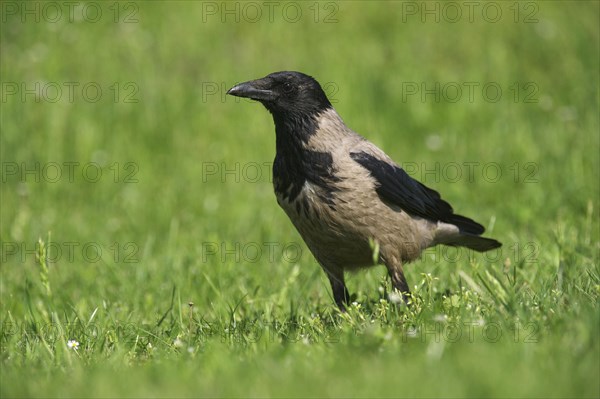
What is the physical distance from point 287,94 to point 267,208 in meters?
3.31

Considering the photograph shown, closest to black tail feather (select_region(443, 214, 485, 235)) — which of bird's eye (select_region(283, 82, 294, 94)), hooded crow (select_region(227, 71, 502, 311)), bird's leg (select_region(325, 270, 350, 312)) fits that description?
hooded crow (select_region(227, 71, 502, 311))

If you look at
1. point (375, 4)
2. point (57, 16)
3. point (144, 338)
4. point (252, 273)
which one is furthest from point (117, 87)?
point (144, 338)


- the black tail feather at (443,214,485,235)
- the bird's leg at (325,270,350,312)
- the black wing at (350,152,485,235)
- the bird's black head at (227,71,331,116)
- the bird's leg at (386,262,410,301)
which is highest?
the bird's black head at (227,71,331,116)

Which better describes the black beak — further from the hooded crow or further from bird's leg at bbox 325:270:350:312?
bird's leg at bbox 325:270:350:312

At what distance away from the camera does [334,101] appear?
10.3 m

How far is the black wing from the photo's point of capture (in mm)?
5551

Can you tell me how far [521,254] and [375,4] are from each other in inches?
246

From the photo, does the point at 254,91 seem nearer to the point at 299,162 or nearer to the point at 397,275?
the point at 299,162

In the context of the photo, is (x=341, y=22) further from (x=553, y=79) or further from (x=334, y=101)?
(x=553, y=79)

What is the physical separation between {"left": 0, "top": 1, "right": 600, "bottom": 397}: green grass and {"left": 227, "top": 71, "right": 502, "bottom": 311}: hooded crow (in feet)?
1.00

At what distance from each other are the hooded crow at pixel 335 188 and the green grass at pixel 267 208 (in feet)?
1.00

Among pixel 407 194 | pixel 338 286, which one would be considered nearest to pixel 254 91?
pixel 407 194

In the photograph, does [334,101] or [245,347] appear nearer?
[245,347]

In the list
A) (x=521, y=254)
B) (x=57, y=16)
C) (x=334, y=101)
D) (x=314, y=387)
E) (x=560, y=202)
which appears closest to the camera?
(x=314, y=387)
